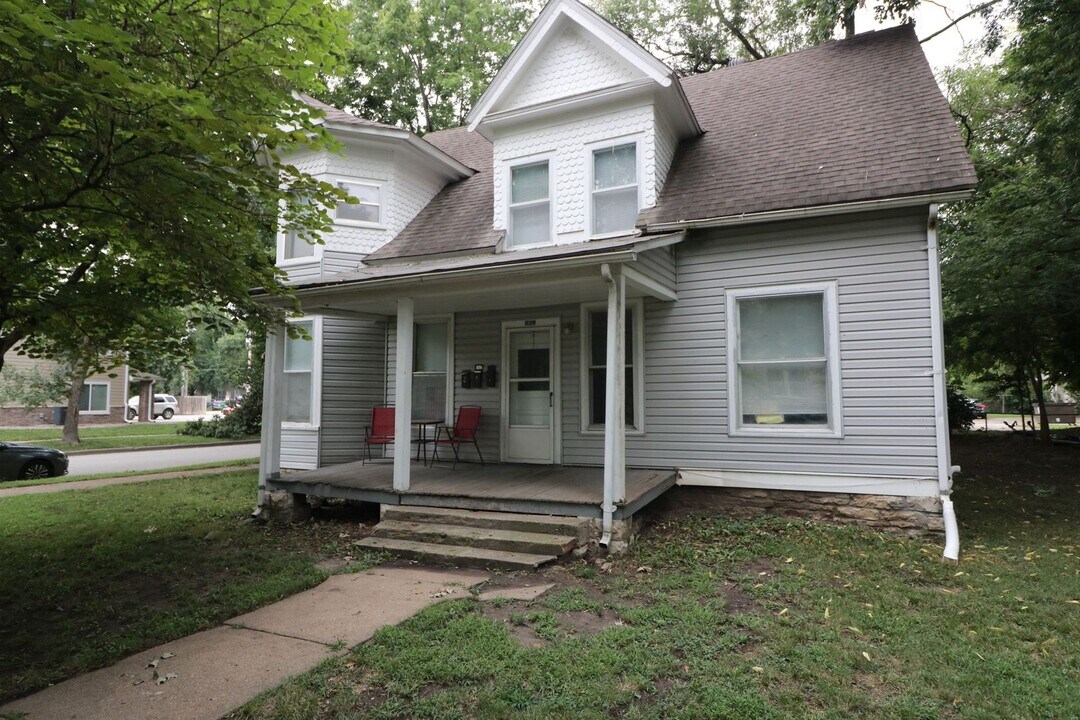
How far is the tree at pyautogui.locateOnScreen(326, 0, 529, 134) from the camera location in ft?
56.6

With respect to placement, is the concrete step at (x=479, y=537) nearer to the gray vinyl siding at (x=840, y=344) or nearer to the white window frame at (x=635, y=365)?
the gray vinyl siding at (x=840, y=344)

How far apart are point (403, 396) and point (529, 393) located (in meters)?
2.26

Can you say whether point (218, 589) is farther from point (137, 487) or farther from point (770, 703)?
point (137, 487)

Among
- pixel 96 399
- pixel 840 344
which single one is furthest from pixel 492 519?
pixel 96 399

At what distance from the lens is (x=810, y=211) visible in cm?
657

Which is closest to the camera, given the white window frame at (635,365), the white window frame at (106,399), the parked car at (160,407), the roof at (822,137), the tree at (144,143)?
the tree at (144,143)

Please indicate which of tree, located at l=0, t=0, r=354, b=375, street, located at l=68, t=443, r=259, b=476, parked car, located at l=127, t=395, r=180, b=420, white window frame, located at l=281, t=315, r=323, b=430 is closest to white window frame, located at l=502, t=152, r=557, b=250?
white window frame, located at l=281, t=315, r=323, b=430

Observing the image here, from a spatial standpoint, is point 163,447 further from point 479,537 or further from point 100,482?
point 479,537

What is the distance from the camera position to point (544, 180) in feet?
28.6

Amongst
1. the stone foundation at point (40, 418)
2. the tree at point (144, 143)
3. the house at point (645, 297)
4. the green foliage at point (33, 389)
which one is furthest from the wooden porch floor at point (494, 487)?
the stone foundation at point (40, 418)

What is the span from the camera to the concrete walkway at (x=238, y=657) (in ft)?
10.00

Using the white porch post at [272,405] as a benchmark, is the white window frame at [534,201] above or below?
above

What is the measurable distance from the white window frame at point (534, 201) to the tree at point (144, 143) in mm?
3766

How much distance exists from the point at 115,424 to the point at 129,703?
34125 mm
